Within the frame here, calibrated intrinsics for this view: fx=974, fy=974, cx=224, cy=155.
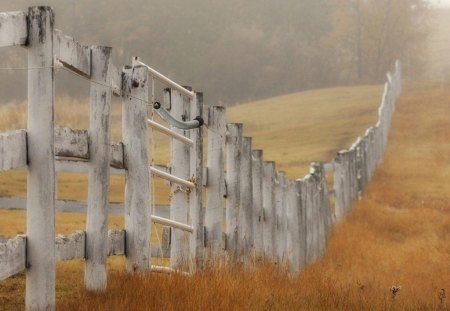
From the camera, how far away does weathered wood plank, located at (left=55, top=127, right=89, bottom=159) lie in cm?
575

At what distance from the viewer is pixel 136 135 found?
692 centimetres

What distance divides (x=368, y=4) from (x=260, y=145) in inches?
1549

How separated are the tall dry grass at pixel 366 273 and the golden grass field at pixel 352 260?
14mm

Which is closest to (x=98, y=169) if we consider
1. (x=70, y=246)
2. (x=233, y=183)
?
(x=70, y=246)

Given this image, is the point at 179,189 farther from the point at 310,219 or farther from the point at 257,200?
the point at 310,219

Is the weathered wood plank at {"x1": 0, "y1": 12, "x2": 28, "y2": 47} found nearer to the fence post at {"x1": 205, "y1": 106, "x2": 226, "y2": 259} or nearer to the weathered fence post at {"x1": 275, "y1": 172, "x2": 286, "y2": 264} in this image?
the fence post at {"x1": 205, "y1": 106, "x2": 226, "y2": 259}

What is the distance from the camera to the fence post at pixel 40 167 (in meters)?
5.29

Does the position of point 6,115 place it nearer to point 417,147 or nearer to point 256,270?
point 417,147

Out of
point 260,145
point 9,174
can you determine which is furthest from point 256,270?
point 260,145

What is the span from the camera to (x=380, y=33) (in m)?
81.9

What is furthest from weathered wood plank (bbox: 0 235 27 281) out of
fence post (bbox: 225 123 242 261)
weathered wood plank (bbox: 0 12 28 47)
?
fence post (bbox: 225 123 242 261)

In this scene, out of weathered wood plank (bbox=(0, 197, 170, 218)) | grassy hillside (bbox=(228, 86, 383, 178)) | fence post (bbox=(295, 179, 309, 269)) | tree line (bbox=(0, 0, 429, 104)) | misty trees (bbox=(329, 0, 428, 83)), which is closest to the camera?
weathered wood plank (bbox=(0, 197, 170, 218))

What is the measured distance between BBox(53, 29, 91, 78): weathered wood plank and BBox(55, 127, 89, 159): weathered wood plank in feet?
1.26

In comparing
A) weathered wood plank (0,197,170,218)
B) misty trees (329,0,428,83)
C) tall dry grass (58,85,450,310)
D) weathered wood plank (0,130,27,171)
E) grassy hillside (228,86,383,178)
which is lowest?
tall dry grass (58,85,450,310)
